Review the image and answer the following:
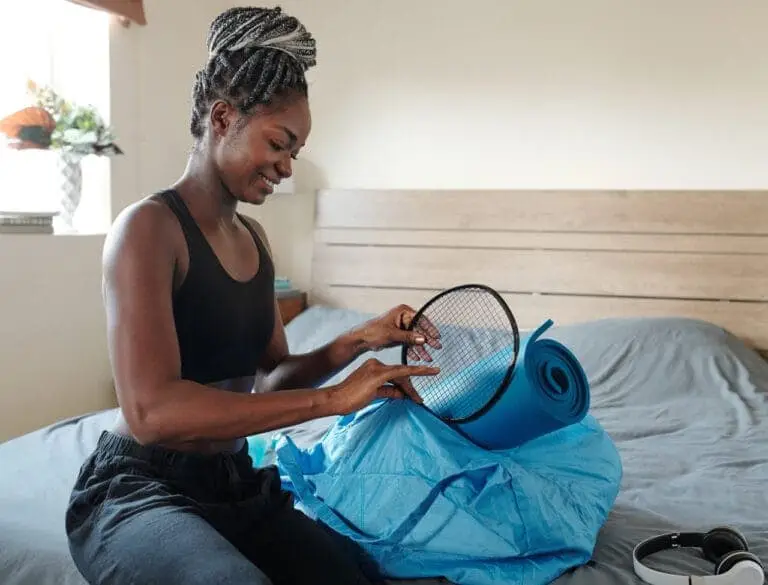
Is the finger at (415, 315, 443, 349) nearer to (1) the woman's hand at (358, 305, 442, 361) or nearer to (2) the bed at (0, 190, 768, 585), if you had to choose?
(1) the woman's hand at (358, 305, 442, 361)

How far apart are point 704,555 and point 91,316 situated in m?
2.25

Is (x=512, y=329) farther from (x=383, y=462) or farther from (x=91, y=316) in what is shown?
(x=91, y=316)

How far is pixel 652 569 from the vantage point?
1.25m

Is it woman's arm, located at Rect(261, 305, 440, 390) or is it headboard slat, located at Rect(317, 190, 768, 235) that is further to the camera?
headboard slat, located at Rect(317, 190, 768, 235)

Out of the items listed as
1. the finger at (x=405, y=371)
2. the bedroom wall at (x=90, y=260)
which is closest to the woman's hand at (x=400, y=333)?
the finger at (x=405, y=371)

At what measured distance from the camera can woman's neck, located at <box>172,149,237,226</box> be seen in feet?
4.01

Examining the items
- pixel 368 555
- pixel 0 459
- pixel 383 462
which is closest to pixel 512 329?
pixel 383 462

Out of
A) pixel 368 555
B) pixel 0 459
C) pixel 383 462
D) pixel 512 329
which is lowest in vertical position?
pixel 0 459

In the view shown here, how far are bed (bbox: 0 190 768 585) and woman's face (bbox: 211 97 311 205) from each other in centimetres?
76

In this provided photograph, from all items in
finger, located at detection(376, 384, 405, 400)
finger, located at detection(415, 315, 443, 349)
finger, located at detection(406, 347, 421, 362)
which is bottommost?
finger, located at detection(376, 384, 405, 400)

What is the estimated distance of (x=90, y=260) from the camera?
111 inches

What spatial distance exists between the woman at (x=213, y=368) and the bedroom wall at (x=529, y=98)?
6.52ft

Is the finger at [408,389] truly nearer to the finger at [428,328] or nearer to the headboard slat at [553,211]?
the finger at [428,328]

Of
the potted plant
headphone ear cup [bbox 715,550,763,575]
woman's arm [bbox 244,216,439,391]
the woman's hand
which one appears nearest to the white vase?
the potted plant
